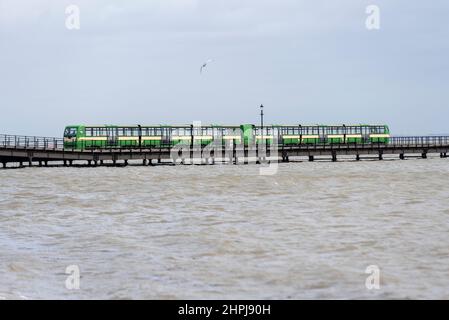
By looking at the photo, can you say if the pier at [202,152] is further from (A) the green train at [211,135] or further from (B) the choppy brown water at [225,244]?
(B) the choppy brown water at [225,244]

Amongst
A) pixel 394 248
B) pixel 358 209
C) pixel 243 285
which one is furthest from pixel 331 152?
pixel 243 285

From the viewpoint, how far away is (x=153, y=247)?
2042 cm

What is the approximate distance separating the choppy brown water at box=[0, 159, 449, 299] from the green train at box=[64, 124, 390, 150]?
32241 mm

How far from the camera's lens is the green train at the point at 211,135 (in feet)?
241

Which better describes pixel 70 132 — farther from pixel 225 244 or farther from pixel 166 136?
pixel 225 244

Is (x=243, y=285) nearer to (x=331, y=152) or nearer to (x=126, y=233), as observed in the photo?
(x=126, y=233)

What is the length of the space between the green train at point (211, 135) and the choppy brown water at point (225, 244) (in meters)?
32.2

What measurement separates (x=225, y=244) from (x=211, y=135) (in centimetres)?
5820

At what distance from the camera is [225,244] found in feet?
69.0

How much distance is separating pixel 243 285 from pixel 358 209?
16549 mm

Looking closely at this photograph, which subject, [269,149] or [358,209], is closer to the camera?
[358,209]

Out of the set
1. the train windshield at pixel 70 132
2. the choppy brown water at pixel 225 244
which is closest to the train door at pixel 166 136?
the train windshield at pixel 70 132

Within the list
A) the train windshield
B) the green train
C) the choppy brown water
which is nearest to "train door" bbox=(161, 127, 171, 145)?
the green train

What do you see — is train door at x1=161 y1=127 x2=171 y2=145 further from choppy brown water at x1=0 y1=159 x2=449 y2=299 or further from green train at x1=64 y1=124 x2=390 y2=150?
choppy brown water at x1=0 y1=159 x2=449 y2=299
